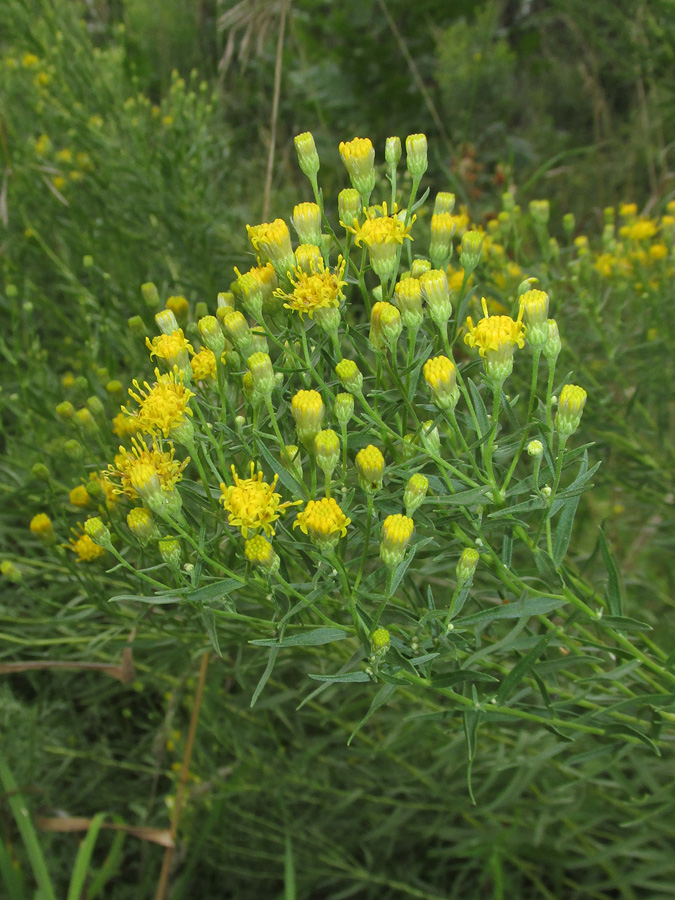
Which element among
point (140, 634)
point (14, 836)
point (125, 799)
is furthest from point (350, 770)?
point (14, 836)

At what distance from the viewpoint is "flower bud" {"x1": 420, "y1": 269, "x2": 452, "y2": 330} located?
3.56 ft

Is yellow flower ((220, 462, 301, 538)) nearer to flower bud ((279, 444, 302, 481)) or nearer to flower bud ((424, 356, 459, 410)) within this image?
flower bud ((279, 444, 302, 481))

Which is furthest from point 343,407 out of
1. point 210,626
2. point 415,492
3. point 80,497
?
point 80,497

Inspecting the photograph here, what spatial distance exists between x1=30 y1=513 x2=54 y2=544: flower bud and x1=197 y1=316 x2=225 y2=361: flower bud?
63 centimetres

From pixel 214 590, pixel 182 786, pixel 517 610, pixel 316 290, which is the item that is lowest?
pixel 182 786

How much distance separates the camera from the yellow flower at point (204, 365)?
1208mm

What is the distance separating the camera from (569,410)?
1.09 m

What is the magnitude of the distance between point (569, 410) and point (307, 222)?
0.49m

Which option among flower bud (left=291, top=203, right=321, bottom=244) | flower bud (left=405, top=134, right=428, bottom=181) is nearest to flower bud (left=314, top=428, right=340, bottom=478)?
flower bud (left=291, top=203, right=321, bottom=244)

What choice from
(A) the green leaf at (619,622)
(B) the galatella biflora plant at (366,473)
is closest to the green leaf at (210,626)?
(B) the galatella biflora plant at (366,473)

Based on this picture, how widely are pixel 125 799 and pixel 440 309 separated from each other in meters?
2.01

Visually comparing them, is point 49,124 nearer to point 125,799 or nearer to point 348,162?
point 348,162

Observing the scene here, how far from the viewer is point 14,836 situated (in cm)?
233

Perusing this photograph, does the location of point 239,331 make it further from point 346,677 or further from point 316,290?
point 346,677
